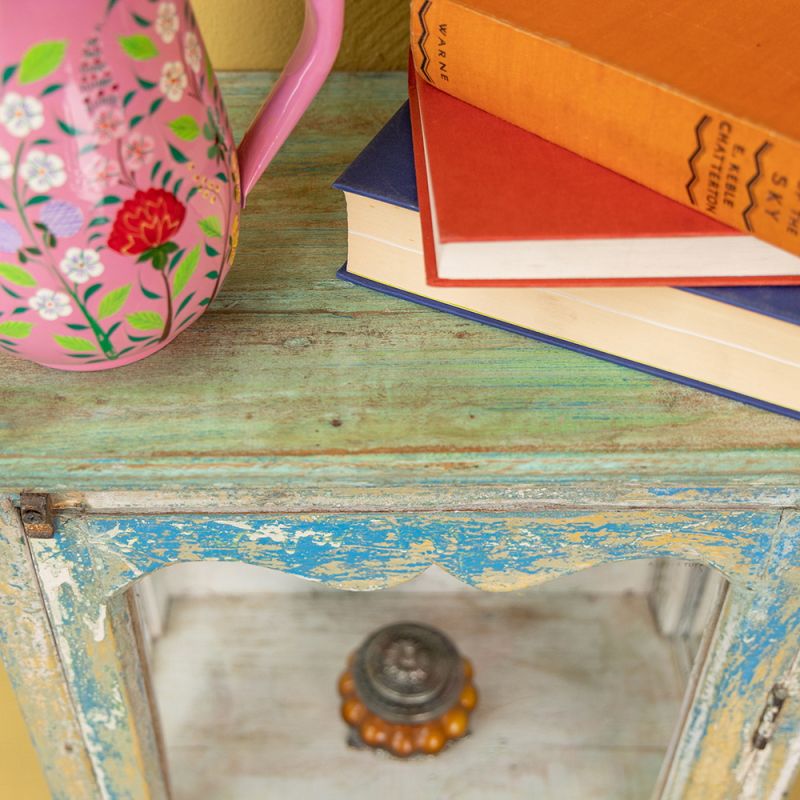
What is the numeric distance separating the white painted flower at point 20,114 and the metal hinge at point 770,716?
0.58 metres

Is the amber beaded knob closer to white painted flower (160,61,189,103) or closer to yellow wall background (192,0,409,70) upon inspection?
yellow wall background (192,0,409,70)

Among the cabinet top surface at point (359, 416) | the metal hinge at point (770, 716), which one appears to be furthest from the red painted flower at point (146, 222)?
the metal hinge at point (770, 716)

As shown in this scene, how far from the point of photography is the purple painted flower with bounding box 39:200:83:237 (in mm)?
416

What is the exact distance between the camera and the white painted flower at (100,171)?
1.35ft

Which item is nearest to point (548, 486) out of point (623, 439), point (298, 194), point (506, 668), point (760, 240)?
point (623, 439)

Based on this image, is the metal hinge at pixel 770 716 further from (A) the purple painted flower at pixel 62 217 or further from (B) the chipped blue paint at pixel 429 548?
(A) the purple painted flower at pixel 62 217

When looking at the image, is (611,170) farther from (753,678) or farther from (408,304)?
(753,678)

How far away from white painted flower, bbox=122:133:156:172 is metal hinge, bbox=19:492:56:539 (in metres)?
0.21

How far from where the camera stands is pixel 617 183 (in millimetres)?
504

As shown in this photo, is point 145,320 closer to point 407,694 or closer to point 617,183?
point 617,183

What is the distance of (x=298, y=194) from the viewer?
66 cm

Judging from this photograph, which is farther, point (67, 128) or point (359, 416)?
point (359, 416)

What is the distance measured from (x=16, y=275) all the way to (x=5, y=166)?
0.05 meters

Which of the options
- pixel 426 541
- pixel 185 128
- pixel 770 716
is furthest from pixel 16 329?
pixel 770 716
